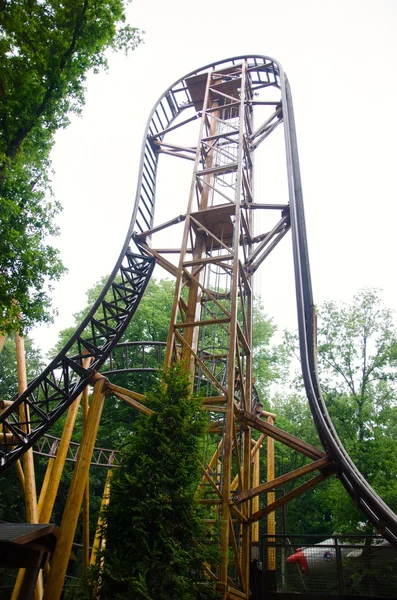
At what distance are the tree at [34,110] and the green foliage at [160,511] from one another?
3.00 metres

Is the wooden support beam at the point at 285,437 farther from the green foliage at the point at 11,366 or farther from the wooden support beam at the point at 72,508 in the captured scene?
the green foliage at the point at 11,366

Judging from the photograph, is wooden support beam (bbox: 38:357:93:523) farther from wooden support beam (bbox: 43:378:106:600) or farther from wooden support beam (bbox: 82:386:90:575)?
wooden support beam (bbox: 43:378:106:600)

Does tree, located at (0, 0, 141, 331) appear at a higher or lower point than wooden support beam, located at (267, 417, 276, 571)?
higher

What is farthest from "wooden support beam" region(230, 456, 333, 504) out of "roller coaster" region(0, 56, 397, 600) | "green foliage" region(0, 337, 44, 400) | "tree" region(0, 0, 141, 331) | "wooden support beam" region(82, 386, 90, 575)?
"green foliage" region(0, 337, 44, 400)

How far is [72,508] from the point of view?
6.75m

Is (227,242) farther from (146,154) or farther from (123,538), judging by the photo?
(123,538)

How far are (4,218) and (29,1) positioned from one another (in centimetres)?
381

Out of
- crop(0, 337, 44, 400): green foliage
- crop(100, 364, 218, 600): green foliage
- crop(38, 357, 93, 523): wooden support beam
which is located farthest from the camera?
crop(0, 337, 44, 400): green foliage

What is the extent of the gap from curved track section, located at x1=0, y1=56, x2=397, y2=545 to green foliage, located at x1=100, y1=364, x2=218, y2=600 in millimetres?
2541

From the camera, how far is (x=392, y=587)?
6.88 m

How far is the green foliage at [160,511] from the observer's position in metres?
4.15

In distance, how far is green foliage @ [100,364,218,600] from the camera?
4.15 m

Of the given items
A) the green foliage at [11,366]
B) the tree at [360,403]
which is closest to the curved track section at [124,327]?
the tree at [360,403]

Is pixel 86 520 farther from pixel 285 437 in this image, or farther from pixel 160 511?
pixel 160 511
